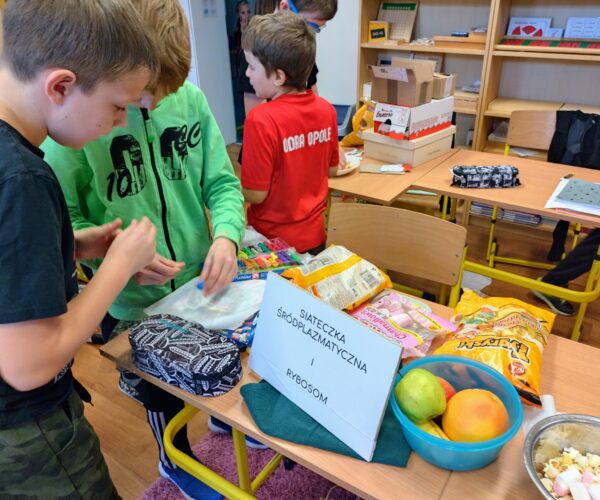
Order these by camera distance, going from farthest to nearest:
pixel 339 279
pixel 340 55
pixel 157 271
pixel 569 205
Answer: pixel 340 55
pixel 569 205
pixel 339 279
pixel 157 271

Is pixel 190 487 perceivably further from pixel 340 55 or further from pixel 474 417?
pixel 340 55

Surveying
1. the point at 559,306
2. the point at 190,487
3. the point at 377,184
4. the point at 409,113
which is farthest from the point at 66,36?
the point at 559,306

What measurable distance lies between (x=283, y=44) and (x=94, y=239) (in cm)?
102

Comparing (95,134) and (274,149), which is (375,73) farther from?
(95,134)

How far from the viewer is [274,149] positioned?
1.63m

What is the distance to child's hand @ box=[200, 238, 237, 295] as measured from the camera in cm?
104

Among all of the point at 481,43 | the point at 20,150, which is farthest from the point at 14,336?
the point at 481,43

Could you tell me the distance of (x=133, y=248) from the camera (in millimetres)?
768

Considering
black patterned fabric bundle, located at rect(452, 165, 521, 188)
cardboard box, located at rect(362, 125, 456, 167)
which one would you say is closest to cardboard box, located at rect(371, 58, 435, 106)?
cardboard box, located at rect(362, 125, 456, 167)

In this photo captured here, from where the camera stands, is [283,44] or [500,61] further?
[500,61]

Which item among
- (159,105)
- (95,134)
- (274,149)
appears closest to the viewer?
(95,134)

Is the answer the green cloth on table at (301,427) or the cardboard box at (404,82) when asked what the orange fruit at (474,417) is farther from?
the cardboard box at (404,82)

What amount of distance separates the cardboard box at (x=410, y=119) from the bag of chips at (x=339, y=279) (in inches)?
48.8

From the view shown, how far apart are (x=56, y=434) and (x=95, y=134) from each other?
505mm
